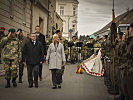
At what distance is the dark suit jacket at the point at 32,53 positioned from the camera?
31.0 ft

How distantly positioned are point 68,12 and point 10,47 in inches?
2628

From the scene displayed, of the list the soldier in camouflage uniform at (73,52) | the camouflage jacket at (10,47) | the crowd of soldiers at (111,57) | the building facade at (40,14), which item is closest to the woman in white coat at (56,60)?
the crowd of soldiers at (111,57)

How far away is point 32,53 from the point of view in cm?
950

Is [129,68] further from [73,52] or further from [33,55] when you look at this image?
[73,52]

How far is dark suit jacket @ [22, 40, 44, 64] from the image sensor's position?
9453 mm

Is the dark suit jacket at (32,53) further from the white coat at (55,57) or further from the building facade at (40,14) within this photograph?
the building facade at (40,14)

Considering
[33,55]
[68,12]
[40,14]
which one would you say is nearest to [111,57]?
[33,55]

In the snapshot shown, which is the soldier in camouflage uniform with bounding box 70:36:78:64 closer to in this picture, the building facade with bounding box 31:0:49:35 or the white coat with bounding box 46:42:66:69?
the building facade with bounding box 31:0:49:35

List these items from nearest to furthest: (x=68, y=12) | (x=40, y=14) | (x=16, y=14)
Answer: (x=16, y=14), (x=40, y=14), (x=68, y=12)

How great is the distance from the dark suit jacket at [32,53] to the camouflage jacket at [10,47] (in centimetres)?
33

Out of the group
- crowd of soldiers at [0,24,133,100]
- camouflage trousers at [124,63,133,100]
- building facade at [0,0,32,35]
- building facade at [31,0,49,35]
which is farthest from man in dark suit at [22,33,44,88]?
building facade at [31,0,49,35]

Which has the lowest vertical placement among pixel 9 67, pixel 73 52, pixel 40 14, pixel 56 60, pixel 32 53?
pixel 9 67

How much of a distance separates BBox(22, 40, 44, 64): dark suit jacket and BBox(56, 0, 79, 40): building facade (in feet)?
214

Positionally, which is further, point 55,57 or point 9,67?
point 55,57
